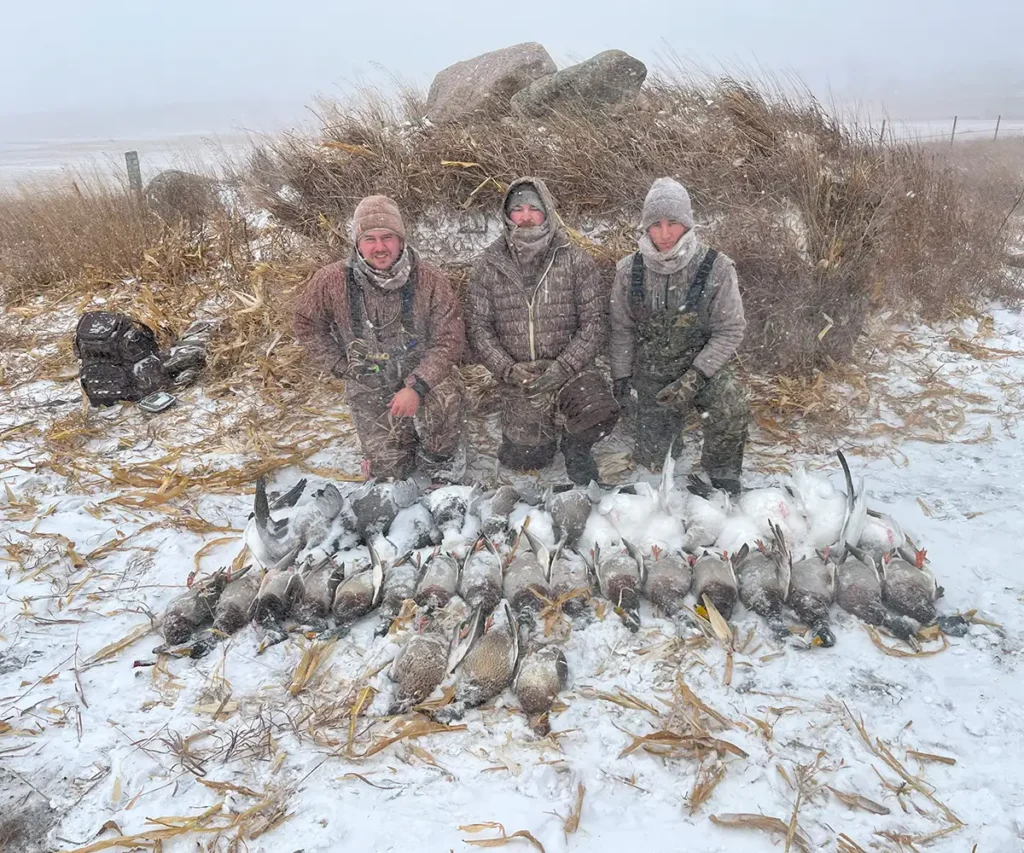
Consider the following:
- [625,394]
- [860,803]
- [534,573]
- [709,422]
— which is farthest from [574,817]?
[625,394]

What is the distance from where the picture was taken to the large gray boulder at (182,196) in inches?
326

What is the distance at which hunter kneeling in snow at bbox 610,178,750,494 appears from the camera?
3.71 m

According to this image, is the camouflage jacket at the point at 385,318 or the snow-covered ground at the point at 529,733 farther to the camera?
the camouflage jacket at the point at 385,318

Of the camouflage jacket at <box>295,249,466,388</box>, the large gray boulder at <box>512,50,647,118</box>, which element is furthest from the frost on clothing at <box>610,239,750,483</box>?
the large gray boulder at <box>512,50,647,118</box>

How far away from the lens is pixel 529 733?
263 centimetres

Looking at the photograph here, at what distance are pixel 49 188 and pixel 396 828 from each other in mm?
10828

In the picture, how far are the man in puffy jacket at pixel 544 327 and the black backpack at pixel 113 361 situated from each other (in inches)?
130

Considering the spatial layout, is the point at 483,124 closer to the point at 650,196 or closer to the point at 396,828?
the point at 650,196

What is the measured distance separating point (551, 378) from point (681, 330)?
2.83ft

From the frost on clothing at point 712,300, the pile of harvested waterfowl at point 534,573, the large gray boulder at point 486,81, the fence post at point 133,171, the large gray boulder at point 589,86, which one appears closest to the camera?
the pile of harvested waterfowl at point 534,573

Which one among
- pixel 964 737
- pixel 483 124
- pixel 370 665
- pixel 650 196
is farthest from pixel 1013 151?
pixel 370 665

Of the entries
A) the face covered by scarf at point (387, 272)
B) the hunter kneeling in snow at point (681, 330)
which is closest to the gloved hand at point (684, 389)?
the hunter kneeling in snow at point (681, 330)

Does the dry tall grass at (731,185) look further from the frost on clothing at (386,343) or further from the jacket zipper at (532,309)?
the frost on clothing at (386,343)

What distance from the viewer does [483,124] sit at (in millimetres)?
6309
